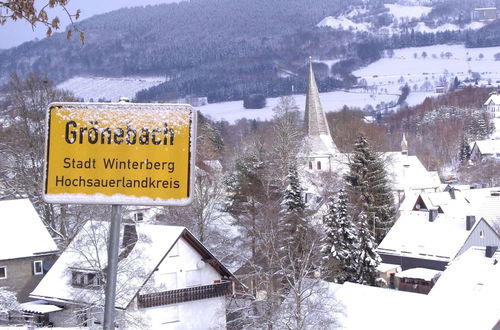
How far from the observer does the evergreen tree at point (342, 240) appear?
36.7 meters

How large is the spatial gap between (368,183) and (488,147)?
Answer: 68363 millimetres

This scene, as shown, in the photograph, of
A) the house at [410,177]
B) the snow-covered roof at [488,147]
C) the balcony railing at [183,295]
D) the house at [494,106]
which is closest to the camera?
the balcony railing at [183,295]

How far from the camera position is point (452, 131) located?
128500 mm

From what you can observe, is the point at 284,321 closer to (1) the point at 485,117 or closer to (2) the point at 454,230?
(2) the point at 454,230

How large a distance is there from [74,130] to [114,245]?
650 mm

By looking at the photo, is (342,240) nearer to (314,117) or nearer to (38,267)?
(38,267)

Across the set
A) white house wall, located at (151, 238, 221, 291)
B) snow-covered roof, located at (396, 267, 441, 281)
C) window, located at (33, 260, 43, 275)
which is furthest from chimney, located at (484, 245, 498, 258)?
window, located at (33, 260, 43, 275)

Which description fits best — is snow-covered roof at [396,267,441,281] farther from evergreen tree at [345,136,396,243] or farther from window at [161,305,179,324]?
window at [161,305,179,324]

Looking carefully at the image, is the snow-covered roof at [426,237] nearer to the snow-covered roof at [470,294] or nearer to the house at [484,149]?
the snow-covered roof at [470,294]

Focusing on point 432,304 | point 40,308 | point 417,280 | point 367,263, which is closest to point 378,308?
point 432,304

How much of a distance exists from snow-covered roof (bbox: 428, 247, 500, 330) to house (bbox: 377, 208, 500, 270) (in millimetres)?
11461

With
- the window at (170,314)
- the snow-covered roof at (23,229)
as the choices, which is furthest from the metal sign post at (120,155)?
the snow-covered roof at (23,229)

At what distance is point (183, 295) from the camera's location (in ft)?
84.4

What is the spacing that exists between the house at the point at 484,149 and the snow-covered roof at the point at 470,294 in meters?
78.4
